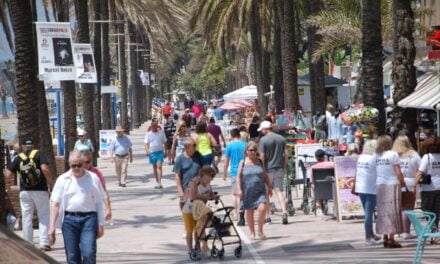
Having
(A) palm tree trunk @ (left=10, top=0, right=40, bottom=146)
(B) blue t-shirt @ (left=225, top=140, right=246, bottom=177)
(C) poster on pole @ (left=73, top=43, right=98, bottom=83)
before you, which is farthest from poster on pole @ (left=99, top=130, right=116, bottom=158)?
(B) blue t-shirt @ (left=225, top=140, right=246, bottom=177)

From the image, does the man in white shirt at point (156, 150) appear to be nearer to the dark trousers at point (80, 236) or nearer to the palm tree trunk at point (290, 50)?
the palm tree trunk at point (290, 50)

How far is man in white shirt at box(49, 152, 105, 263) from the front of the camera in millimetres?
11102

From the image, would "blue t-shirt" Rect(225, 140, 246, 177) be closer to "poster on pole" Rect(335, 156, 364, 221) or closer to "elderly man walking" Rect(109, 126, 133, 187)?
"poster on pole" Rect(335, 156, 364, 221)

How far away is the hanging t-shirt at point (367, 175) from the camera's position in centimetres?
1445

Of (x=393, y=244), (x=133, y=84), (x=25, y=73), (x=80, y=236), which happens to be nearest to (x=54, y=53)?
(x=25, y=73)

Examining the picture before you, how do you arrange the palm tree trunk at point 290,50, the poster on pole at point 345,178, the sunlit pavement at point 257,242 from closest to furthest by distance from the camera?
1. the sunlit pavement at point 257,242
2. the poster on pole at point 345,178
3. the palm tree trunk at point 290,50

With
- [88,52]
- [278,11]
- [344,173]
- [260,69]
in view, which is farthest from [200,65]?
[344,173]

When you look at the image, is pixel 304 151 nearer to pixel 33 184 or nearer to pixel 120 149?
pixel 120 149

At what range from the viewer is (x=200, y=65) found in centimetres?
14388

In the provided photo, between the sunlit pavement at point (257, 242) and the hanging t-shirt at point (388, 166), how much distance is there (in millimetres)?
920

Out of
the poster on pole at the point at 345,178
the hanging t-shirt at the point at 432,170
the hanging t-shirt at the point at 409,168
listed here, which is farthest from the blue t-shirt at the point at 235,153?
the hanging t-shirt at the point at 432,170

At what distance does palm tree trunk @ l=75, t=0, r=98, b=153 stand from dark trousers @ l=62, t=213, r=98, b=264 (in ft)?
70.9

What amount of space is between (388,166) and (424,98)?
7.34 meters

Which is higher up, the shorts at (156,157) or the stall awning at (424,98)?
the stall awning at (424,98)
